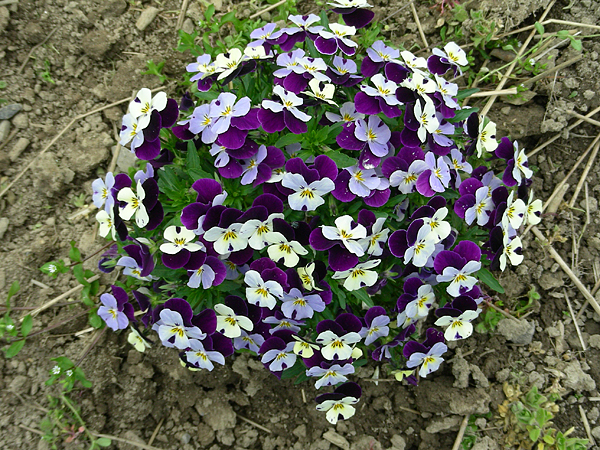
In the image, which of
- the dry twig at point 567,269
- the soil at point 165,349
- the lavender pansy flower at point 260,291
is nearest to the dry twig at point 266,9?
the soil at point 165,349

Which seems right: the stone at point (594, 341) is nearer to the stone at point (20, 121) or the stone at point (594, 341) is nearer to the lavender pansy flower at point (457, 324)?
the lavender pansy flower at point (457, 324)

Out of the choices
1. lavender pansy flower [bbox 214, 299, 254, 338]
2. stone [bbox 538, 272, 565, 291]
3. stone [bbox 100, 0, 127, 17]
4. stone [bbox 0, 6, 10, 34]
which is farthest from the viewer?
stone [bbox 100, 0, 127, 17]

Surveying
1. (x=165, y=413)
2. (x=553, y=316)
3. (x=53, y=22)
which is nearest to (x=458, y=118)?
(x=553, y=316)

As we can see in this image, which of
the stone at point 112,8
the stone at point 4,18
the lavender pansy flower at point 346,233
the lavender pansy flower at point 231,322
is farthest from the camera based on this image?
the stone at point 112,8

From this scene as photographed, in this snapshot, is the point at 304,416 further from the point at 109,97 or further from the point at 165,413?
the point at 109,97

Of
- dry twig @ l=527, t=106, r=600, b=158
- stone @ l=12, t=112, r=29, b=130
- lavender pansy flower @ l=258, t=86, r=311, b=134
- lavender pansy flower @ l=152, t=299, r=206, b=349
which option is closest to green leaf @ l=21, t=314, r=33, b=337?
lavender pansy flower @ l=152, t=299, r=206, b=349

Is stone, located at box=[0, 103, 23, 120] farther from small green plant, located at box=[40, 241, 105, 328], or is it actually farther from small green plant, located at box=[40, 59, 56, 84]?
small green plant, located at box=[40, 241, 105, 328]

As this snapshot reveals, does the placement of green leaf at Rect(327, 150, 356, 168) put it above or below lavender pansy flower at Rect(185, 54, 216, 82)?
below
